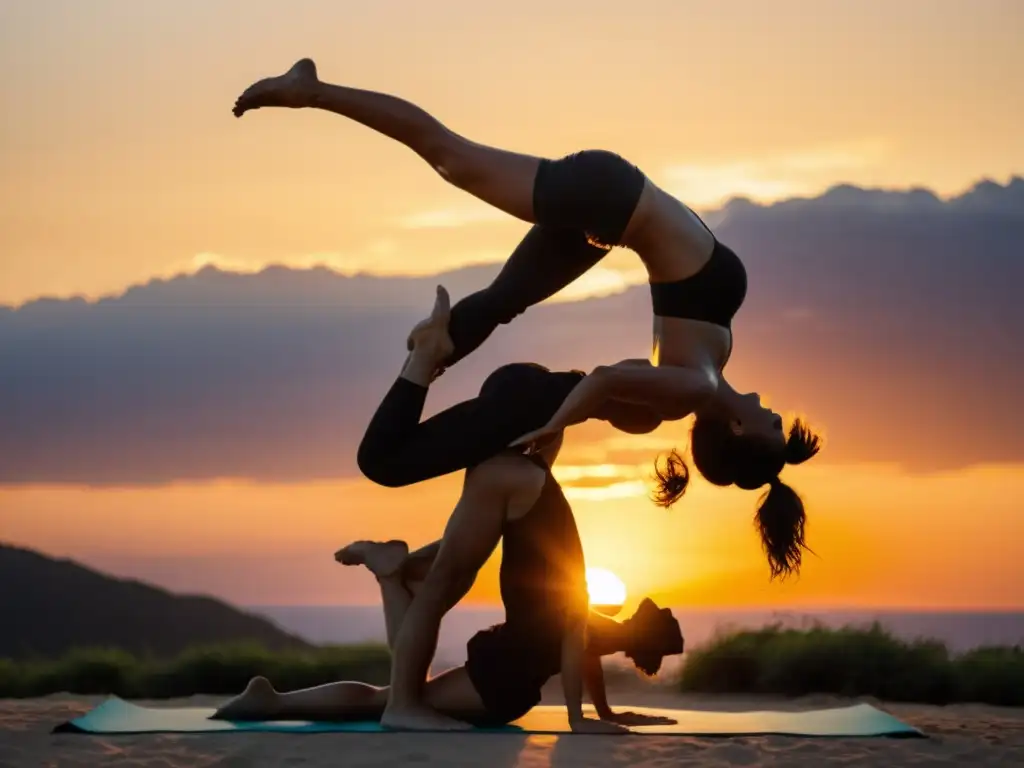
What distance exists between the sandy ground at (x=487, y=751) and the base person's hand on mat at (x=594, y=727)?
36 millimetres

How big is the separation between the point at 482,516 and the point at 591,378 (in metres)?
0.72

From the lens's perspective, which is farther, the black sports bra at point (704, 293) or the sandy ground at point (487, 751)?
the black sports bra at point (704, 293)

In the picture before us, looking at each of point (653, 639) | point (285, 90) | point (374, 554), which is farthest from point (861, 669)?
point (285, 90)

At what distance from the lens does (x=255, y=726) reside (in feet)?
17.6

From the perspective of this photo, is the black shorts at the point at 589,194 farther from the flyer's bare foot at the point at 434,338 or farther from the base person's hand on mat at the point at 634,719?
the base person's hand on mat at the point at 634,719

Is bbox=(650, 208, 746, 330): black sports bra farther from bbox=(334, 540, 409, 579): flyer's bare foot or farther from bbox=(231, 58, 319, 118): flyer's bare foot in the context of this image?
bbox=(231, 58, 319, 118): flyer's bare foot

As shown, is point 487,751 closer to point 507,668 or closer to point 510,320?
point 507,668

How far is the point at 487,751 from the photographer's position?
4.81 metres

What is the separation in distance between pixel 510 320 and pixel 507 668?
1.38m

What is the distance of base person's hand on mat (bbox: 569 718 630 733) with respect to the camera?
509 cm

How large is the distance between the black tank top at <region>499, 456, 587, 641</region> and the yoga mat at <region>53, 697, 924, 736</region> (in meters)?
0.45

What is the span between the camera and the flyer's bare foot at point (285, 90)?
16.9ft

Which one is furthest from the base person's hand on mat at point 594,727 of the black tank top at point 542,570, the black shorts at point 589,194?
the black shorts at point 589,194

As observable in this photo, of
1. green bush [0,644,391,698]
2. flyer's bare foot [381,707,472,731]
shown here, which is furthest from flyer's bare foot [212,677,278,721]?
green bush [0,644,391,698]
